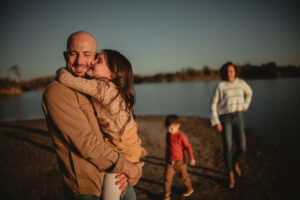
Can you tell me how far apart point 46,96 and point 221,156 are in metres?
6.40

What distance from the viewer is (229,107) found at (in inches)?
158

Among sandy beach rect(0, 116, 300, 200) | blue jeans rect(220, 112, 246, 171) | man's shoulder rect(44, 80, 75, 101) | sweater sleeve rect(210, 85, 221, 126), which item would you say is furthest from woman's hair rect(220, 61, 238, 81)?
man's shoulder rect(44, 80, 75, 101)

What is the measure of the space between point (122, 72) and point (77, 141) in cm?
83

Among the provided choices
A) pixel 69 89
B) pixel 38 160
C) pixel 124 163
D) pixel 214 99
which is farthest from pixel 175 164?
pixel 38 160

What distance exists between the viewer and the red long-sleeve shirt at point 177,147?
11.8 ft

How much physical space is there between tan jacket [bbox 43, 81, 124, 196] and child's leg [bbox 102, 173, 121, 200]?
0.14ft

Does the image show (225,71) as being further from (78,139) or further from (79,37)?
(78,139)

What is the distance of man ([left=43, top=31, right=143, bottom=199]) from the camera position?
129 centimetres

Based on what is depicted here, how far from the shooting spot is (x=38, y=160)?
654cm

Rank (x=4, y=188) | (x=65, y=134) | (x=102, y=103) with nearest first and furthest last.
Result: (x=65, y=134) < (x=102, y=103) < (x=4, y=188)

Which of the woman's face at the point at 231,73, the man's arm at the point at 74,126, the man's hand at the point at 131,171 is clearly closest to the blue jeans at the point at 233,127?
the woman's face at the point at 231,73

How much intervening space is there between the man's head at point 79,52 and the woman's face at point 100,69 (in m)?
0.06

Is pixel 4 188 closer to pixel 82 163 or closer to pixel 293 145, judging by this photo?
pixel 82 163

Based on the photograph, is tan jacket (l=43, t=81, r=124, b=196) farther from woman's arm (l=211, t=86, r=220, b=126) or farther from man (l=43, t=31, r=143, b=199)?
woman's arm (l=211, t=86, r=220, b=126)
